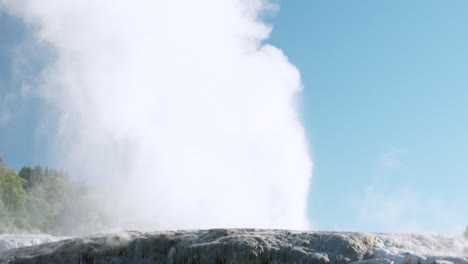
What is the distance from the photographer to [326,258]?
14938 millimetres

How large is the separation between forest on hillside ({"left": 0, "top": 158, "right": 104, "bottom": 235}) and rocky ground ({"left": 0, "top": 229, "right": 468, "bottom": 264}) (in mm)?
48139

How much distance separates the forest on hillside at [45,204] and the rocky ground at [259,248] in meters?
48.1

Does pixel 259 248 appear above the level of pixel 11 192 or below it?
below

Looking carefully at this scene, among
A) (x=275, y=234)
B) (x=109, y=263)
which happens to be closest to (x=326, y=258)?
(x=275, y=234)

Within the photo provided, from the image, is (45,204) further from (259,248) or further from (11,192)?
(259,248)

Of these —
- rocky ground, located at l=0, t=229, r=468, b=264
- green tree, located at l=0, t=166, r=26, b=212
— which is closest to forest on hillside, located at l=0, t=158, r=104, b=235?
green tree, located at l=0, t=166, r=26, b=212

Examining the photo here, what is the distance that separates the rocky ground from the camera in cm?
1496

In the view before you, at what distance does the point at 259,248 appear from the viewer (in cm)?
1562

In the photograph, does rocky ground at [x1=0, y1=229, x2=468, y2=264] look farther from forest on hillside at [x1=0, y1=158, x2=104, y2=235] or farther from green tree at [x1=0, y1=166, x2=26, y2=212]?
green tree at [x1=0, y1=166, x2=26, y2=212]

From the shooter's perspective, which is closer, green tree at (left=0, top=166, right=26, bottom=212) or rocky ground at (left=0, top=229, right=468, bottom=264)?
rocky ground at (left=0, top=229, right=468, bottom=264)

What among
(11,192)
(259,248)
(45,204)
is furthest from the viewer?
(45,204)

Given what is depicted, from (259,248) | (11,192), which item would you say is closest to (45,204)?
(11,192)

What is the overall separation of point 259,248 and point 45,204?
233 feet

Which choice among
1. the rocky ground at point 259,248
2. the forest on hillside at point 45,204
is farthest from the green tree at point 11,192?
the rocky ground at point 259,248
